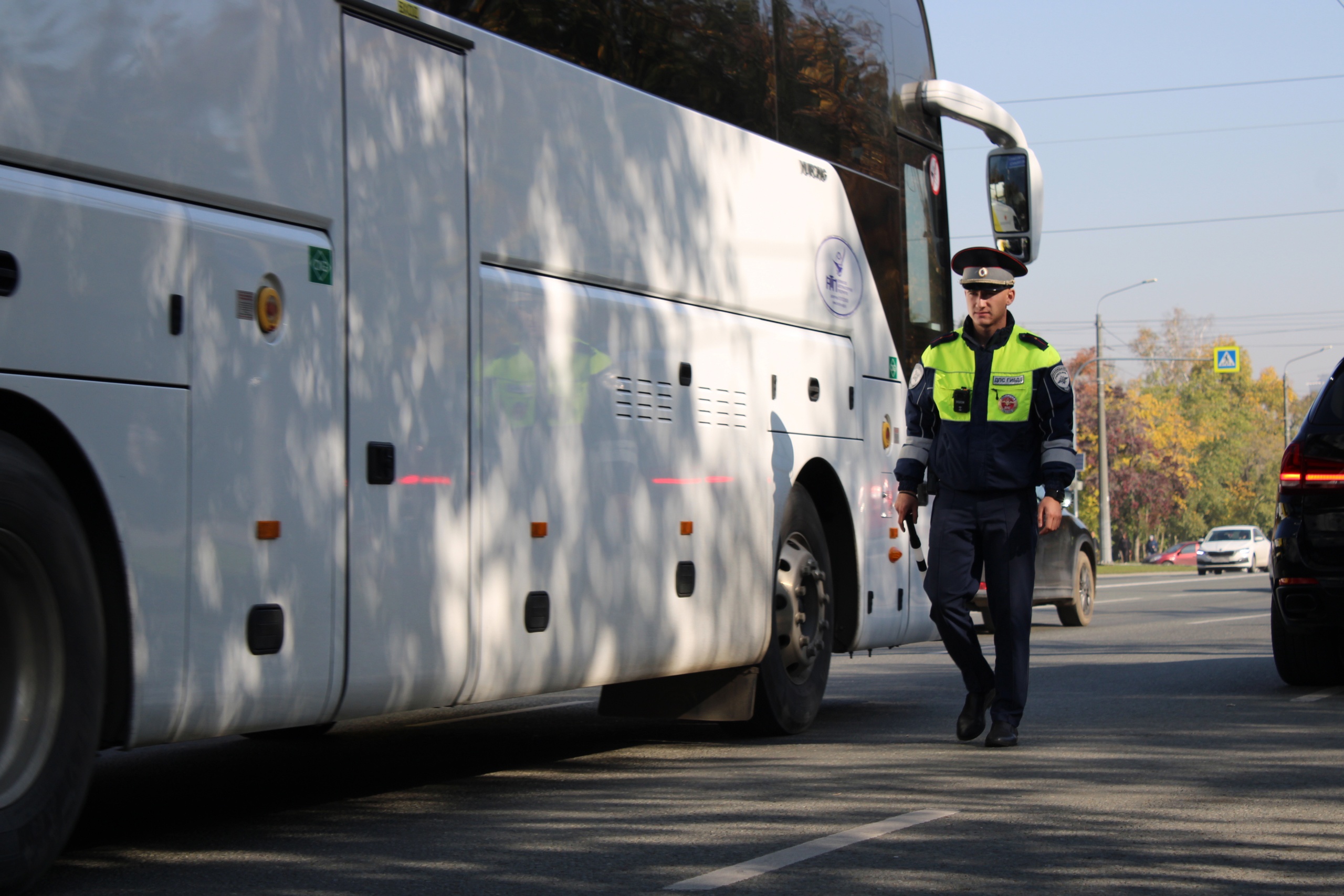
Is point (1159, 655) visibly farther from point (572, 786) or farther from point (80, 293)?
point (80, 293)

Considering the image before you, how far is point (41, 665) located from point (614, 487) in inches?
114

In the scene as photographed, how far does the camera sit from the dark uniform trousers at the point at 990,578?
312 inches

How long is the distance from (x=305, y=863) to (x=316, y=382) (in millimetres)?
1473

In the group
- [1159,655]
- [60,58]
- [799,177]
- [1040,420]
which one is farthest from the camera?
[1159,655]

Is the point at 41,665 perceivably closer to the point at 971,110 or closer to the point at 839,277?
the point at 839,277

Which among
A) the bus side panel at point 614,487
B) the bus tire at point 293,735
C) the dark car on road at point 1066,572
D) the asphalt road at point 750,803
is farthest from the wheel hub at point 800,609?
the dark car on road at point 1066,572

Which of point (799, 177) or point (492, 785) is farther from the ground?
point (799, 177)

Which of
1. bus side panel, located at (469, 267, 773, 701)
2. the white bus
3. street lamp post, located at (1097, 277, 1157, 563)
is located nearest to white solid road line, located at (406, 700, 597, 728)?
the white bus

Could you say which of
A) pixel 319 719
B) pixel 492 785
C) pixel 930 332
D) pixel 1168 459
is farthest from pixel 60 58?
pixel 1168 459

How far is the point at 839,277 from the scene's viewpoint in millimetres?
9211

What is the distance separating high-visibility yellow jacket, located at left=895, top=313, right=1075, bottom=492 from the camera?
7.91 metres

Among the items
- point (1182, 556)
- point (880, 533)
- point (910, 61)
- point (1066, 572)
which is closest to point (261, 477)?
point (880, 533)

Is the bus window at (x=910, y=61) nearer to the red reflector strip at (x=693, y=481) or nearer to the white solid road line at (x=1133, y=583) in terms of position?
the red reflector strip at (x=693, y=481)

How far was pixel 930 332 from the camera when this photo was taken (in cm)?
1021
